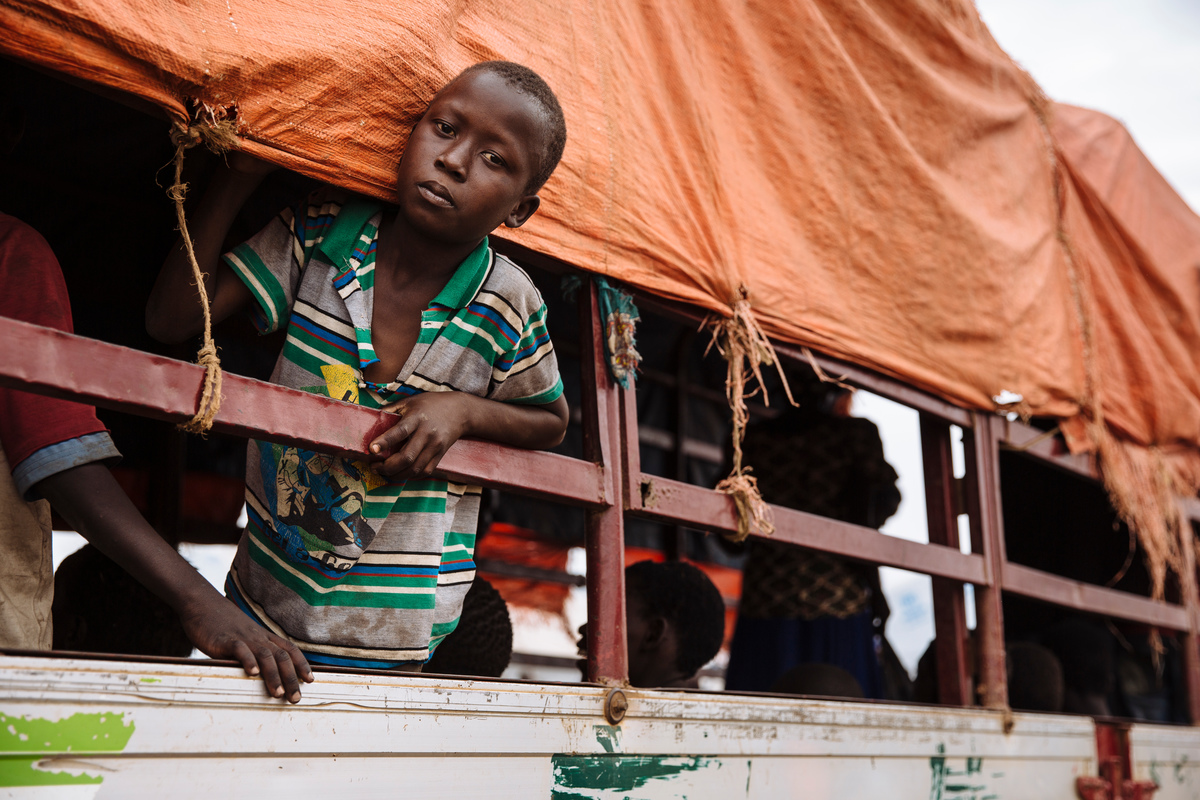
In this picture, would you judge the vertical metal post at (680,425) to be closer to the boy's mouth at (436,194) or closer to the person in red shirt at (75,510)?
the boy's mouth at (436,194)

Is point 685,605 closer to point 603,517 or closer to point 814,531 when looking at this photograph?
point 814,531

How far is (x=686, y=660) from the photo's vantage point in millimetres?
2850

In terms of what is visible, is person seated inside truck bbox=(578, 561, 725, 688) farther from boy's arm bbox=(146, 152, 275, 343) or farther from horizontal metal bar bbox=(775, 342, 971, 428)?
boy's arm bbox=(146, 152, 275, 343)

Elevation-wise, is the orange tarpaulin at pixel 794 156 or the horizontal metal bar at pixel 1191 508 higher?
the orange tarpaulin at pixel 794 156

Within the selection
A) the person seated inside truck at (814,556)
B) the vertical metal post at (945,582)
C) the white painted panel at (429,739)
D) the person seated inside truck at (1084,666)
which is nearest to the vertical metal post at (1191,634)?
the person seated inside truck at (1084,666)

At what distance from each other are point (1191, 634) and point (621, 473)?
2987mm

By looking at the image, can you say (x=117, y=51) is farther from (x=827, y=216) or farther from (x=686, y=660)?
(x=686, y=660)

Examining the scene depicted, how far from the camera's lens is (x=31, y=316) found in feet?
4.36

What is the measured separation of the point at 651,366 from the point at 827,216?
93.6 inches

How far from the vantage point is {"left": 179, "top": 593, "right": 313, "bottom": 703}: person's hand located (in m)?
1.24

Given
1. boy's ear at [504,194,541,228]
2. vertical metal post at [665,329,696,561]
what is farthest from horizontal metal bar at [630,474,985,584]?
vertical metal post at [665,329,696,561]

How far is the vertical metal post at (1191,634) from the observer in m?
3.68

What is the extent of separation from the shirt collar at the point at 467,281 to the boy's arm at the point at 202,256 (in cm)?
32

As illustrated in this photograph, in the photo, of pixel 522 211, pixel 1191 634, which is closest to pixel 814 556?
pixel 1191 634
